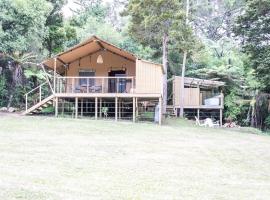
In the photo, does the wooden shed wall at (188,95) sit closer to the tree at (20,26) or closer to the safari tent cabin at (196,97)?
the safari tent cabin at (196,97)

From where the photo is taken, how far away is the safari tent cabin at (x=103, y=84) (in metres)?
23.8

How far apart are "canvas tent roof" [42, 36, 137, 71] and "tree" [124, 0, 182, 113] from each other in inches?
90.3

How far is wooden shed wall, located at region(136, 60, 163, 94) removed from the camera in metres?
23.7

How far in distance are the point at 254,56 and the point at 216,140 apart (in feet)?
28.3

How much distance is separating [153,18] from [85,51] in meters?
3.95

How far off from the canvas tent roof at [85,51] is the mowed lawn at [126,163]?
5.14 m

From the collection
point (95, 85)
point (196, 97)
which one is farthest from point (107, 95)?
point (196, 97)

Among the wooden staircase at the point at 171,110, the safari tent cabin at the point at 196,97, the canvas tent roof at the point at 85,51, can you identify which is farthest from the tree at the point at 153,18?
the safari tent cabin at the point at 196,97

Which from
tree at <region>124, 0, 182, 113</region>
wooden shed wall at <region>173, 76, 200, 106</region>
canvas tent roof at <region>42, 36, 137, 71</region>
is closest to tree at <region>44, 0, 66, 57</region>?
canvas tent roof at <region>42, 36, 137, 71</region>

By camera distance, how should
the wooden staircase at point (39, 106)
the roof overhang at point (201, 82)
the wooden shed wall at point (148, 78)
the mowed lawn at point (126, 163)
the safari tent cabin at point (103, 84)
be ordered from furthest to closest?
the roof overhang at point (201, 82)
the wooden staircase at point (39, 106)
the safari tent cabin at point (103, 84)
the wooden shed wall at point (148, 78)
the mowed lawn at point (126, 163)

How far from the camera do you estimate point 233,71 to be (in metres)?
32.1

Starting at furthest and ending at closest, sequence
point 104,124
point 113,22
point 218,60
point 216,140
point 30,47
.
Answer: point 113,22 < point 218,60 < point 30,47 < point 104,124 < point 216,140

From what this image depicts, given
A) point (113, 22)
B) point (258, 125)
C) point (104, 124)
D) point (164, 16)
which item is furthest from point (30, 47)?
point (113, 22)

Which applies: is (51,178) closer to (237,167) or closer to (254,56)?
(237,167)
